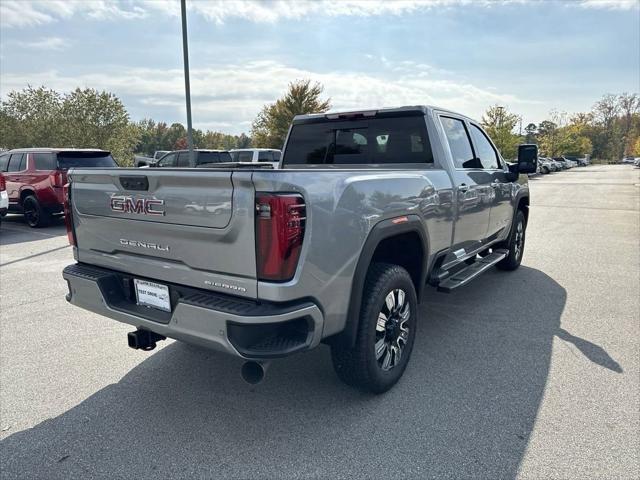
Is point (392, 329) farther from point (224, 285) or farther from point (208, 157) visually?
point (208, 157)

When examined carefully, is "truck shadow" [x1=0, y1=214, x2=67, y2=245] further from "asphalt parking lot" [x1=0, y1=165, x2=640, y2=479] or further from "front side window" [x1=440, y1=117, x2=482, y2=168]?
"front side window" [x1=440, y1=117, x2=482, y2=168]

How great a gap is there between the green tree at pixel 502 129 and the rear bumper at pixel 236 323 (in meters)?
34.7

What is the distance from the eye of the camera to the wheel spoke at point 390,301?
3025 millimetres

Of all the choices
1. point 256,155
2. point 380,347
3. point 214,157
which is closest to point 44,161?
point 214,157

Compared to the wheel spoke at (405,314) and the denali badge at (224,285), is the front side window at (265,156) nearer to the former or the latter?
the wheel spoke at (405,314)

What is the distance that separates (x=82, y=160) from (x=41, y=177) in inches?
39.2

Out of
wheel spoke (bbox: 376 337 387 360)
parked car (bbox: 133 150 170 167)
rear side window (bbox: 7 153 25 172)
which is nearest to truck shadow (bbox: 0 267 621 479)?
wheel spoke (bbox: 376 337 387 360)

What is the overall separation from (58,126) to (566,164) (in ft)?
199

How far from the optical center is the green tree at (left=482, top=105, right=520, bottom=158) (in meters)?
35.7

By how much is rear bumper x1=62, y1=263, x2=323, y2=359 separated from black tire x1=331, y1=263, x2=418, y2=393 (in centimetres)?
44

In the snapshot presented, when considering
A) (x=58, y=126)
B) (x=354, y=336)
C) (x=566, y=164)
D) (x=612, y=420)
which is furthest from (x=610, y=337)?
(x=566, y=164)

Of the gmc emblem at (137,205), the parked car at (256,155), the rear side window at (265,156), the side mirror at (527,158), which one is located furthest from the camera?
the rear side window at (265,156)

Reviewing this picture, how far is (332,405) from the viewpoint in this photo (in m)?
2.97

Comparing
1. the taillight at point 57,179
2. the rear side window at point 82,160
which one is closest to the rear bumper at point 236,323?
the rear side window at point 82,160
